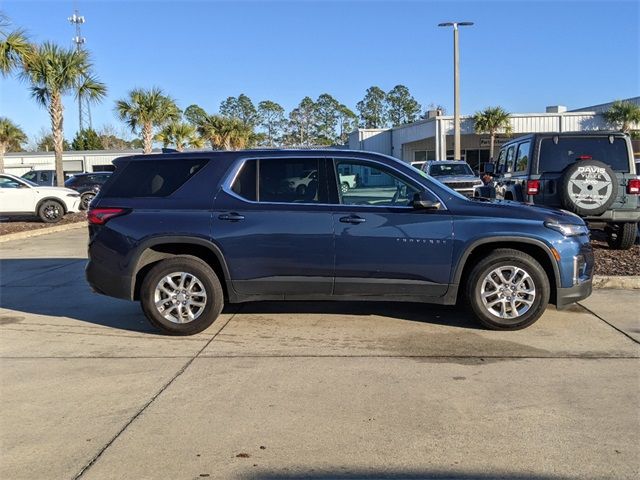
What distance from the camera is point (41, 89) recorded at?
2300 cm

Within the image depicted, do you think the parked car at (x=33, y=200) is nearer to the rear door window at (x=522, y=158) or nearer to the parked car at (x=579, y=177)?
the parked car at (x=579, y=177)

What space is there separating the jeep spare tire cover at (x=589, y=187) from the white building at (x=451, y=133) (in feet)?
89.4

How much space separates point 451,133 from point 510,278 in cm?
3144

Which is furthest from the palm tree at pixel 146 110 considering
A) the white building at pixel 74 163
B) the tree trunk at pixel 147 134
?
the white building at pixel 74 163

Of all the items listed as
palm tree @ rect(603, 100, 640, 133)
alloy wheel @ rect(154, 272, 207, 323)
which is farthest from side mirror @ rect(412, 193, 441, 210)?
palm tree @ rect(603, 100, 640, 133)

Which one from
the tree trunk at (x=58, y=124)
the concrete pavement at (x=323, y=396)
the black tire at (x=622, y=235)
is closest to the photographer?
the concrete pavement at (x=323, y=396)

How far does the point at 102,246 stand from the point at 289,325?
82.7 inches

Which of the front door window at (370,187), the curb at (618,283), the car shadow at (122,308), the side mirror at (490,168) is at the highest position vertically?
the side mirror at (490,168)

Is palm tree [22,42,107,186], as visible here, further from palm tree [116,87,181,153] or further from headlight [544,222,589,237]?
headlight [544,222,589,237]

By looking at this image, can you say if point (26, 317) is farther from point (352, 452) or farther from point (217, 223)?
point (352, 452)

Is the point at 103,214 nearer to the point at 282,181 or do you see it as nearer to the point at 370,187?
the point at 282,181

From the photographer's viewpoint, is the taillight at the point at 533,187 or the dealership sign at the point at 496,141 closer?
the taillight at the point at 533,187

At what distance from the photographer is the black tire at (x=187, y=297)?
5816 mm

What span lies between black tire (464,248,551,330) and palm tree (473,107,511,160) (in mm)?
32990
